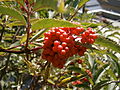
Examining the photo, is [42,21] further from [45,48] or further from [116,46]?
[116,46]

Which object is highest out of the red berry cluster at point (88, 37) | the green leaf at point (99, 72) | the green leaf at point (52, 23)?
the green leaf at point (52, 23)

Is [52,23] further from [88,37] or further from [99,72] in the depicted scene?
[99,72]

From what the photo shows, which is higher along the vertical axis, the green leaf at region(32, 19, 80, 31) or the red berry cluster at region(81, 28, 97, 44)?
the green leaf at region(32, 19, 80, 31)

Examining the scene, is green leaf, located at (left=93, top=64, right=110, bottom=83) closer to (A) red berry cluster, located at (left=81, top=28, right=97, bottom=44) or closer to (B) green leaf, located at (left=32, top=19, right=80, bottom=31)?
(A) red berry cluster, located at (left=81, top=28, right=97, bottom=44)

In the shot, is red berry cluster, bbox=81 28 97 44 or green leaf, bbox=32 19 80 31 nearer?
green leaf, bbox=32 19 80 31

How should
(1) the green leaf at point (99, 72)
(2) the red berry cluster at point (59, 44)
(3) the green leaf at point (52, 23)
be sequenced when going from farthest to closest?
(1) the green leaf at point (99, 72) < (2) the red berry cluster at point (59, 44) < (3) the green leaf at point (52, 23)

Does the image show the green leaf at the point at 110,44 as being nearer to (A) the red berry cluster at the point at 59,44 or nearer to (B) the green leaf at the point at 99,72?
(A) the red berry cluster at the point at 59,44

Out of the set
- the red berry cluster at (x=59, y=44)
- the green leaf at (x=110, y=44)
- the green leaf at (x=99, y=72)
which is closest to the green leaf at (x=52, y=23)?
the red berry cluster at (x=59, y=44)

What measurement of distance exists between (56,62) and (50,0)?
1.25 feet

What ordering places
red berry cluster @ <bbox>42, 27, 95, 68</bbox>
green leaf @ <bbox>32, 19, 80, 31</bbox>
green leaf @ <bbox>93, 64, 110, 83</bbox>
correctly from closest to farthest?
1. green leaf @ <bbox>32, 19, 80, 31</bbox>
2. red berry cluster @ <bbox>42, 27, 95, 68</bbox>
3. green leaf @ <bbox>93, 64, 110, 83</bbox>

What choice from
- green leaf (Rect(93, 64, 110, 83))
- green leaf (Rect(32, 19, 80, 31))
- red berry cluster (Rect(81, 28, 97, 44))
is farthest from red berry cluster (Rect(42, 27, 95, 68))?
green leaf (Rect(93, 64, 110, 83))

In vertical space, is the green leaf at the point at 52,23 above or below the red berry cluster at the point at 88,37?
above

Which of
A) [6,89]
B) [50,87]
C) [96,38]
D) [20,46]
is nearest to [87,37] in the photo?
[96,38]

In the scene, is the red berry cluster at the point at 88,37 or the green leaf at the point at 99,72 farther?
the green leaf at the point at 99,72
